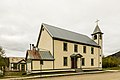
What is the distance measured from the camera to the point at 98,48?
42.9 metres

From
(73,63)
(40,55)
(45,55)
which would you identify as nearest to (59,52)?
(45,55)

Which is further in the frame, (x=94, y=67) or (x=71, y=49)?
(x=94, y=67)

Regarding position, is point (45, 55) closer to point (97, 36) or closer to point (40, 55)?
point (40, 55)

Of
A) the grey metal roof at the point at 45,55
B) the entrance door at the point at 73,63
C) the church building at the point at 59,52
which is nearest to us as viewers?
the church building at the point at 59,52

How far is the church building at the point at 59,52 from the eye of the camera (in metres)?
29.2

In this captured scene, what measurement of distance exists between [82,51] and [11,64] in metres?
20.1

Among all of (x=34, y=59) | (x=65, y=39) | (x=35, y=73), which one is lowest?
(x=35, y=73)

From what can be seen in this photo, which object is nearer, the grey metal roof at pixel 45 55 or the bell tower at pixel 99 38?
the grey metal roof at pixel 45 55

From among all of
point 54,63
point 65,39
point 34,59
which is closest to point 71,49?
point 65,39

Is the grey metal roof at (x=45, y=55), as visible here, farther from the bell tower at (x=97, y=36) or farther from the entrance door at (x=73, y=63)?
the bell tower at (x=97, y=36)

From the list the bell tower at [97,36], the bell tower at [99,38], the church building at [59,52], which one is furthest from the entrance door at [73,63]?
the bell tower at [97,36]

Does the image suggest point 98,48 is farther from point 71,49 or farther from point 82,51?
point 71,49

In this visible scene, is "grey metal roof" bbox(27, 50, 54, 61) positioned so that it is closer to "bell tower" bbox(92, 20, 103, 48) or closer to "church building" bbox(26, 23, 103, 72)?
"church building" bbox(26, 23, 103, 72)

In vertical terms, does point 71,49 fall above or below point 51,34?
below
